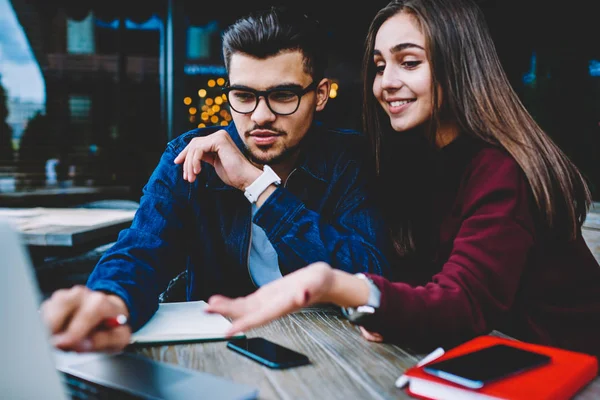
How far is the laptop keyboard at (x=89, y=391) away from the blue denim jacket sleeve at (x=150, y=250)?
0.24m

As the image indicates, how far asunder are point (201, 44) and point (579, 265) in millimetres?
4521

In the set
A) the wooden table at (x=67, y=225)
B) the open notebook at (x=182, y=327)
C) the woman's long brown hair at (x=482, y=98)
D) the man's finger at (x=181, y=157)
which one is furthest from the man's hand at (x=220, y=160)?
the wooden table at (x=67, y=225)

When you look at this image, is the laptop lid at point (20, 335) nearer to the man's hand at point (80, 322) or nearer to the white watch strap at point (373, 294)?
the man's hand at point (80, 322)

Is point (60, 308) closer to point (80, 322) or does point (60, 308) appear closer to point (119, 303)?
point (80, 322)

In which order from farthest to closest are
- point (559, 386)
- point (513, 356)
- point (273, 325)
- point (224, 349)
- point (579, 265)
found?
point (579, 265) → point (273, 325) → point (224, 349) → point (513, 356) → point (559, 386)

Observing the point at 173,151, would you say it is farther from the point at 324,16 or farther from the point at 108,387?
the point at 324,16

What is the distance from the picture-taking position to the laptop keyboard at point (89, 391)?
29.1 inches

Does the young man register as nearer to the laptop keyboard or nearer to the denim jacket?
the denim jacket

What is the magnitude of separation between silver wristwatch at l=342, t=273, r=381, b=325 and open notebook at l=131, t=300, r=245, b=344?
0.82ft

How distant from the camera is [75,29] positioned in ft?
16.5

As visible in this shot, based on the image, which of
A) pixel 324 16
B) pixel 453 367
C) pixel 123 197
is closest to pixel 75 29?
pixel 123 197

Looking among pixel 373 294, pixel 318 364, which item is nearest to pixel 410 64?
pixel 373 294

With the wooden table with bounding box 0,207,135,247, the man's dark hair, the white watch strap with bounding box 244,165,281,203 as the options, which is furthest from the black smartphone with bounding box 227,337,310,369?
the wooden table with bounding box 0,207,135,247

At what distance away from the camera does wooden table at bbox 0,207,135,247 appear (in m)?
2.34
